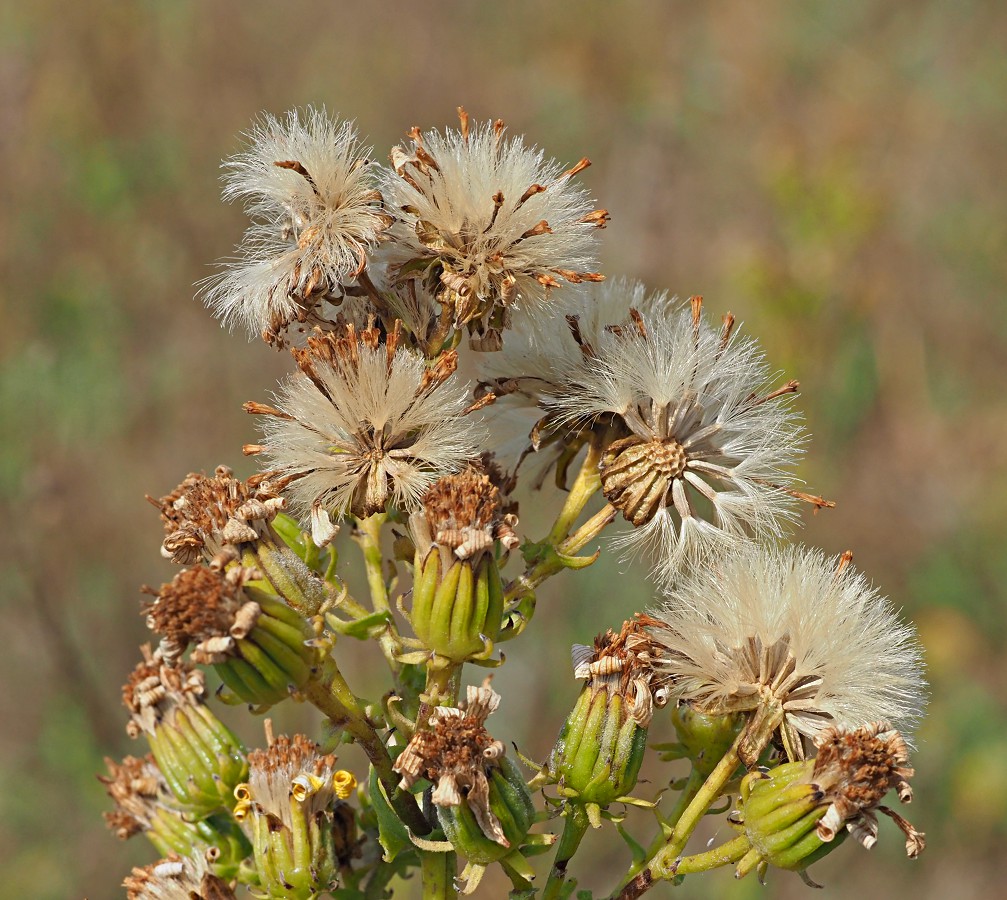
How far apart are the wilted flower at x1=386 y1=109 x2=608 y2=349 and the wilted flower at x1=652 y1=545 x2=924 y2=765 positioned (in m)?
0.94

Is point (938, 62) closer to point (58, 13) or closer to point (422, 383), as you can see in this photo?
point (58, 13)

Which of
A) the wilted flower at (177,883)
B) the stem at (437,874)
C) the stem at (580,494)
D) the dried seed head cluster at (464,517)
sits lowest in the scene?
the wilted flower at (177,883)

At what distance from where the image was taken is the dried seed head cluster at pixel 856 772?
2.61m

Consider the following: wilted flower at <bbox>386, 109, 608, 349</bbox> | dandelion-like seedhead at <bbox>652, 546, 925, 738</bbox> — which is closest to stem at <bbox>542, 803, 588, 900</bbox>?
A: dandelion-like seedhead at <bbox>652, 546, 925, 738</bbox>

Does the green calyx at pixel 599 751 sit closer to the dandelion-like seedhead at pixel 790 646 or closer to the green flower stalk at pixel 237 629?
the dandelion-like seedhead at pixel 790 646

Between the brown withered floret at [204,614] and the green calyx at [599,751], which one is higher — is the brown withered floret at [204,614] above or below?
below


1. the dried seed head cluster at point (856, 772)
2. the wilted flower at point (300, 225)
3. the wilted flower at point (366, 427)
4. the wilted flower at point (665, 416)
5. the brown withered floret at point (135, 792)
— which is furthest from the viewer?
the brown withered floret at point (135, 792)

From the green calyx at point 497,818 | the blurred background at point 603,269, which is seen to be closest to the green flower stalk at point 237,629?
the green calyx at point 497,818

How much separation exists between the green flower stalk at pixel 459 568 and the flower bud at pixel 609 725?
1.11ft

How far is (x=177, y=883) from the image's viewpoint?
312 centimetres

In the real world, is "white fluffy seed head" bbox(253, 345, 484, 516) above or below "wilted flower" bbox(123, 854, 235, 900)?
above

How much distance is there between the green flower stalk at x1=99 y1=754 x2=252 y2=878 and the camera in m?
3.27

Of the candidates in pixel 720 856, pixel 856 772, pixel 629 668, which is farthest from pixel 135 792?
pixel 856 772

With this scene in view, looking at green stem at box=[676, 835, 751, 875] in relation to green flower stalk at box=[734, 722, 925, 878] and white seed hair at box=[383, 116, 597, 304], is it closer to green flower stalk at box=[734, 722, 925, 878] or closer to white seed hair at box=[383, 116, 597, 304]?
green flower stalk at box=[734, 722, 925, 878]
